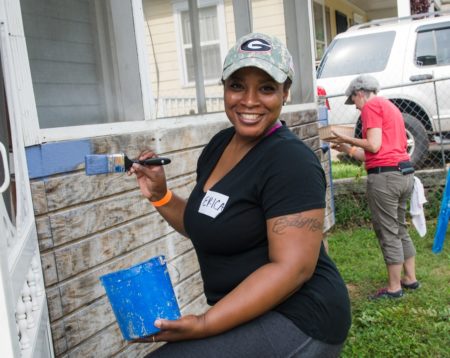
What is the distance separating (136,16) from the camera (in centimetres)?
292

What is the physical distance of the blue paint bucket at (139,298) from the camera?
152 cm

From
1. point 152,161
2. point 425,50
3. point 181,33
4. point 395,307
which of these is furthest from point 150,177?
point 425,50

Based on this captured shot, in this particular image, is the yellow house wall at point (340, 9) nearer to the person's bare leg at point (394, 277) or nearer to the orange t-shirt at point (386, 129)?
the orange t-shirt at point (386, 129)

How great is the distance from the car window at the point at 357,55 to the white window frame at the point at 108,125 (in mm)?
5206

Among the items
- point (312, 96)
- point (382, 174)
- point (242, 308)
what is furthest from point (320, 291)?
point (312, 96)

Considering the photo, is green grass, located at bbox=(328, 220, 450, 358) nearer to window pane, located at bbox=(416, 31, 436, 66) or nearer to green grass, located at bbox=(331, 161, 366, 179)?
green grass, located at bbox=(331, 161, 366, 179)

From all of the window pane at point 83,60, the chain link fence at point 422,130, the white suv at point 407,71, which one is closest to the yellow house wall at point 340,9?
the white suv at point 407,71

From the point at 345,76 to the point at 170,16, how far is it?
328 centimetres

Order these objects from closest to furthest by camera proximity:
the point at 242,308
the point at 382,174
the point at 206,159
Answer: the point at 242,308 → the point at 206,159 → the point at 382,174

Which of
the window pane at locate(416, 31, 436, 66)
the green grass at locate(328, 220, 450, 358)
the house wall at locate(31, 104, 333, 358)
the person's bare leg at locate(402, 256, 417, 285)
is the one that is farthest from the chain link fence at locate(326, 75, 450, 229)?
the house wall at locate(31, 104, 333, 358)

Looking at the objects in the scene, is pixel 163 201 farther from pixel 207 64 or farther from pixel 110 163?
pixel 207 64

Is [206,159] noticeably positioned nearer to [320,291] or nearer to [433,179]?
[320,291]

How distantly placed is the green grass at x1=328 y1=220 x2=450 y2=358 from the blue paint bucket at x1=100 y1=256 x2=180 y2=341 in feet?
8.11

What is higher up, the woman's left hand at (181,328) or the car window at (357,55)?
the car window at (357,55)
